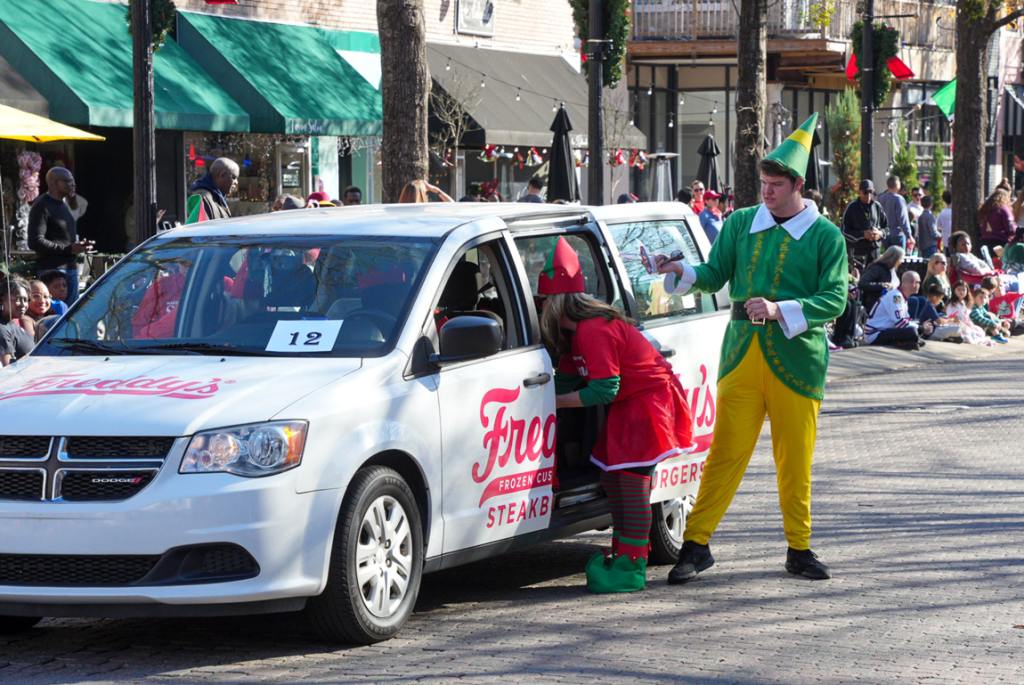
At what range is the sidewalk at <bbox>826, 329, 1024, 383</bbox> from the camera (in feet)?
63.3

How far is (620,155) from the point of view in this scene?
32750 millimetres

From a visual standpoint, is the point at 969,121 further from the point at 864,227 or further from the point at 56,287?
the point at 56,287

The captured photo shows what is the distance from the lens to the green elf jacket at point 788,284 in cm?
805

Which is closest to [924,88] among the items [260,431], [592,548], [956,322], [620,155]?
[620,155]

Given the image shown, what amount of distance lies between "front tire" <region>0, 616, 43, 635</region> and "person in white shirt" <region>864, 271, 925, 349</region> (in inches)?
598

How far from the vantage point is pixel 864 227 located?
962 inches

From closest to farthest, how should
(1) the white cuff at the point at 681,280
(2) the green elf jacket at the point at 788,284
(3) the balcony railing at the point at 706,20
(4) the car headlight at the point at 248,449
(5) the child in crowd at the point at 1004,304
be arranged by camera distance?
(4) the car headlight at the point at 248,449, (2) the green elf jacket at the point at 788,284, (1) the white cuff at the point at 681,280, (5) the child in crowd at the point at 1004,304, (3) the balcony railing at the point at 706,20

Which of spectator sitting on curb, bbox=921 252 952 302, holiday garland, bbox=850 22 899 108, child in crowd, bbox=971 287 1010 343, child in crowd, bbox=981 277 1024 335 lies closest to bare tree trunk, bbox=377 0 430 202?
spectator sitting on curb, bbox=921 252 952 302

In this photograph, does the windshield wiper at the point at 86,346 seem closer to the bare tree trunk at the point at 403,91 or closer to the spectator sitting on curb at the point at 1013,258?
the bare tree trunk at the point at 403,91

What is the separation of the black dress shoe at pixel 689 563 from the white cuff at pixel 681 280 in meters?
1.16

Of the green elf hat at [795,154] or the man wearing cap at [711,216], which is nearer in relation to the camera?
the green elf hat at [795,154]

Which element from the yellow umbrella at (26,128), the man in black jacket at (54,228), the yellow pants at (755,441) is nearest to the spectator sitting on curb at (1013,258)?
the yellow umbrella at (26,128)

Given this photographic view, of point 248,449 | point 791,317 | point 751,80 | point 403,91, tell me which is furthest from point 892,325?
point 248,449

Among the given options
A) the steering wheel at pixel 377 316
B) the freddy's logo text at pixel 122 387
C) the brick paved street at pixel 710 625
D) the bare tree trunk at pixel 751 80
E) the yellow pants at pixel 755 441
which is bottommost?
the brick paved street at pixel 710 625
